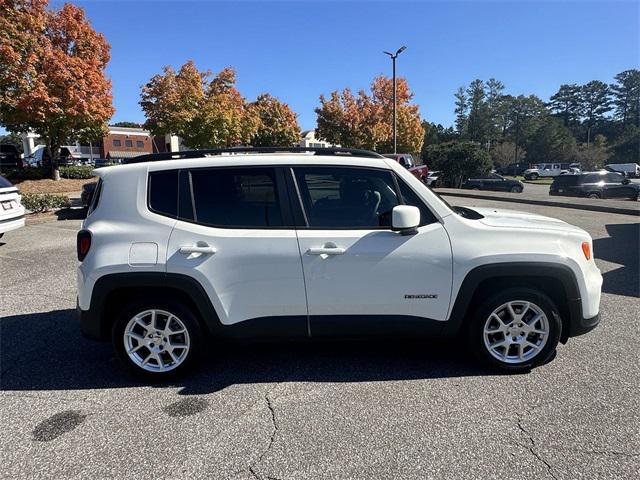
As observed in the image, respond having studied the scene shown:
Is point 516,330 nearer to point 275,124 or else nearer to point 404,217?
point 404,217

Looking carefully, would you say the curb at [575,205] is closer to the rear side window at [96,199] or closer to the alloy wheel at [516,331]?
the alloy wheel at [516,331]

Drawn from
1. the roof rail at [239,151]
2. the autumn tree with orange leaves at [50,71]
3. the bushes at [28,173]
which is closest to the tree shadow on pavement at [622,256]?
the roof rail at [239,151]

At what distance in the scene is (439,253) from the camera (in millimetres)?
3092

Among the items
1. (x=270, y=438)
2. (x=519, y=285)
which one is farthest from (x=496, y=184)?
(x=270, y=438)

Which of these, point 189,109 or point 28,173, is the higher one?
point 189,109

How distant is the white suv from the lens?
307cm

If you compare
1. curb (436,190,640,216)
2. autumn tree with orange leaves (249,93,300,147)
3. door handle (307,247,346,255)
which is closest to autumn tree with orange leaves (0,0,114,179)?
door handle (307,247,346,255)

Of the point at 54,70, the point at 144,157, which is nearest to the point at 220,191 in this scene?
the point at 144,157

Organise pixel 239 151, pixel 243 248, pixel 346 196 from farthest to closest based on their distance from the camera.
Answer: pixel 239 151 < pixel 346 196 < pixel 243 248

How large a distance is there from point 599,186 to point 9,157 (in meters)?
31.8

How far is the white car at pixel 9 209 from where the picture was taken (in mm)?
7516

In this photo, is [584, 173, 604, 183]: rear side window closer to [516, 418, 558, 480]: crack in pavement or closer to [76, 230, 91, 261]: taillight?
Result: [516, 418, 558, 480]: crack in pavement

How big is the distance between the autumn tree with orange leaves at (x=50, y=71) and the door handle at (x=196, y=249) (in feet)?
50.6

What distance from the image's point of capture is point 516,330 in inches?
128
